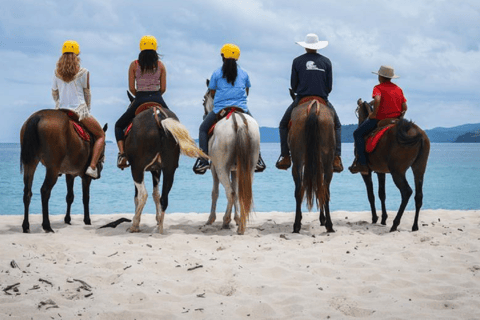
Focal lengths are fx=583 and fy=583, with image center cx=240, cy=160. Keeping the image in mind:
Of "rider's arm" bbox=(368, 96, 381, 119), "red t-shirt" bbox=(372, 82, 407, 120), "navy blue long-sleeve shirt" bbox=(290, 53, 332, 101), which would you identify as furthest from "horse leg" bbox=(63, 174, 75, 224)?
"red t-shirt" bbox=(372, 82, 407, 120)

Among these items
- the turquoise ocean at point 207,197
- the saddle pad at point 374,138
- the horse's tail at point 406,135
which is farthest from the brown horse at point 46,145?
the turquoise ocean at point 207,197

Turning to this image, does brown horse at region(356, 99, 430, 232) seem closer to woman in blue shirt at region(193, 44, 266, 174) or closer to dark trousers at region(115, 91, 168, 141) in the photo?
woman in blue shirt at region(193, 44, 266, 174)

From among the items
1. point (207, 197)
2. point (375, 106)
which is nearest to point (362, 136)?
point (375, 106)

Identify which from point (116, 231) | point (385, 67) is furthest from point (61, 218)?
point (385, 67)

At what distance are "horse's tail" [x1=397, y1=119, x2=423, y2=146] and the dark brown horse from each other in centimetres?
297

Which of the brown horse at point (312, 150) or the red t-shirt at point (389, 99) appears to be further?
the red t-shirt at point (389, 99)

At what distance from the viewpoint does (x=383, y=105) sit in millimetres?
9141

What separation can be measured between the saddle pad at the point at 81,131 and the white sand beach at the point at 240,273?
4.89 feet

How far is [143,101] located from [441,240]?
4811 millimetres

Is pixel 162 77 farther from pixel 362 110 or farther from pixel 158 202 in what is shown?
pixel 362 110

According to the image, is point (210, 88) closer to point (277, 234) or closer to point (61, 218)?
point (277, 234)

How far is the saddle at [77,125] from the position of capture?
352 inches

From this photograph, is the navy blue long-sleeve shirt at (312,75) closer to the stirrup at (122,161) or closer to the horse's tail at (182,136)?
the horse's tail at (182,136)

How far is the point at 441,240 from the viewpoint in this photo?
27.3 feet
